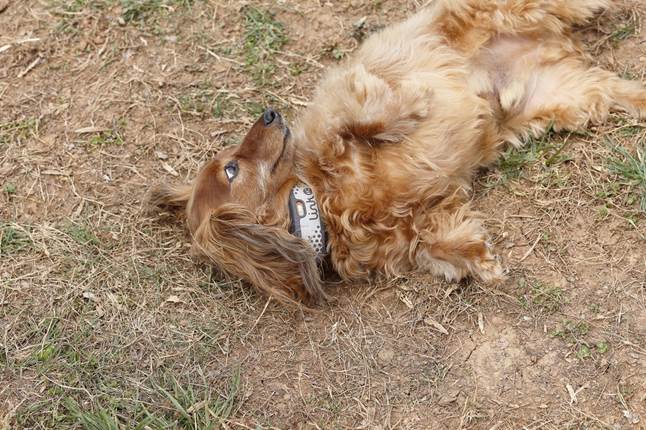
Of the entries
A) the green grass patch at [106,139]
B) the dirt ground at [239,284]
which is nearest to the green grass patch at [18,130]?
the dirt ground at [239,284]

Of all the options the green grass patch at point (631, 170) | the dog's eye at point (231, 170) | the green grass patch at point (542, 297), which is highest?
the dog's eye at point (231, 170)

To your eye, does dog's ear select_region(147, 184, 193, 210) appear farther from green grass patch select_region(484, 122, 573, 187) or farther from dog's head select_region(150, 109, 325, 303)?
green grass patch select_region(484, 122, 573, 187)

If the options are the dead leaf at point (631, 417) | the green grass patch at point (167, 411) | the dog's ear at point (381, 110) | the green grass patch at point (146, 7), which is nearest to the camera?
the dead leaf at point (631, 417)

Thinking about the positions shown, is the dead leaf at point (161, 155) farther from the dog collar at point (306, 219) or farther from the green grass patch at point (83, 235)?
the dog collar at point (306, 219)

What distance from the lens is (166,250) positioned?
4.38 metres

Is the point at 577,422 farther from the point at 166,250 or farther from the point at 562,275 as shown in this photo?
the point at 166,250

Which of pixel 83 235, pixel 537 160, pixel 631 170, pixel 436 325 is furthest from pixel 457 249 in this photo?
pixel 83 235

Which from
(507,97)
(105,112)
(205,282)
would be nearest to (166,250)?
(205,282)

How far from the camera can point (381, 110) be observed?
405cm

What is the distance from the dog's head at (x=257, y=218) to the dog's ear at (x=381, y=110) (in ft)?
1.25

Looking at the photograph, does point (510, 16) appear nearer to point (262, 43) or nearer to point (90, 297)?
point (262, 43)

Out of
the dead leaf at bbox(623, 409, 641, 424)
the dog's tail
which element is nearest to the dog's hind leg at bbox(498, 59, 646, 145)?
the dog's tail

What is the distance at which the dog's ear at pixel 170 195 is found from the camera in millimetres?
4316

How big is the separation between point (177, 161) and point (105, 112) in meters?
0.63
